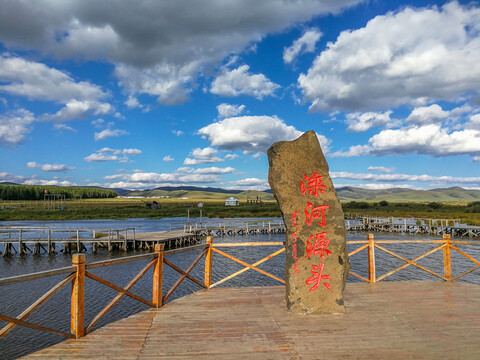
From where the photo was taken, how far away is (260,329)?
595 cm

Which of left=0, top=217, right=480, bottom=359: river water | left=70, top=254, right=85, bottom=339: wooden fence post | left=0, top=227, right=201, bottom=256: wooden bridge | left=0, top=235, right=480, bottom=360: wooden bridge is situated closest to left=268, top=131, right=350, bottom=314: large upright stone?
left=0, top=235, right=480, bottom=360: wooden bridge

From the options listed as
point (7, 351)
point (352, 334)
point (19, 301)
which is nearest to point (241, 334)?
point (352, 334)

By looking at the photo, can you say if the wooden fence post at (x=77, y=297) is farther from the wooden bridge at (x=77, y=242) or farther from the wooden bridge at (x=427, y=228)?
the wooden bridge at (x=427, y=228)

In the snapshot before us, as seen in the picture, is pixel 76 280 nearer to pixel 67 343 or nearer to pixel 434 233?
pixel 67 343

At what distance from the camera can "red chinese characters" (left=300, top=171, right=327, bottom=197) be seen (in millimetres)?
7285

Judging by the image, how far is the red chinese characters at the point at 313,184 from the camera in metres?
7.29

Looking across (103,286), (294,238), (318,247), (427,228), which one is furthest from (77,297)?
(427,228)

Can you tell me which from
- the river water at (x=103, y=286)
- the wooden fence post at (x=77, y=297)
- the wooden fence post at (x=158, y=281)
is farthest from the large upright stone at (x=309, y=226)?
the river water at (x=103, y=286)

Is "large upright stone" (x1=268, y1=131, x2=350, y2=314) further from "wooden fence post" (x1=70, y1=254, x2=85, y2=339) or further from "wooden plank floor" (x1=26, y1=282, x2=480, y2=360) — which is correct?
"wooden fence post" (x1=70, y1=254, x2=85, y2=339)

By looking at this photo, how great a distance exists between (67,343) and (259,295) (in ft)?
14.4

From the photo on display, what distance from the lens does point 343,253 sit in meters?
7.06

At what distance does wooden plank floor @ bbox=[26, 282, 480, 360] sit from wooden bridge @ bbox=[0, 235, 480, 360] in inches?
0.6

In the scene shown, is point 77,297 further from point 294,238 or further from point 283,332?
point 294,238

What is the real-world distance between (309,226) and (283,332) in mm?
2216
